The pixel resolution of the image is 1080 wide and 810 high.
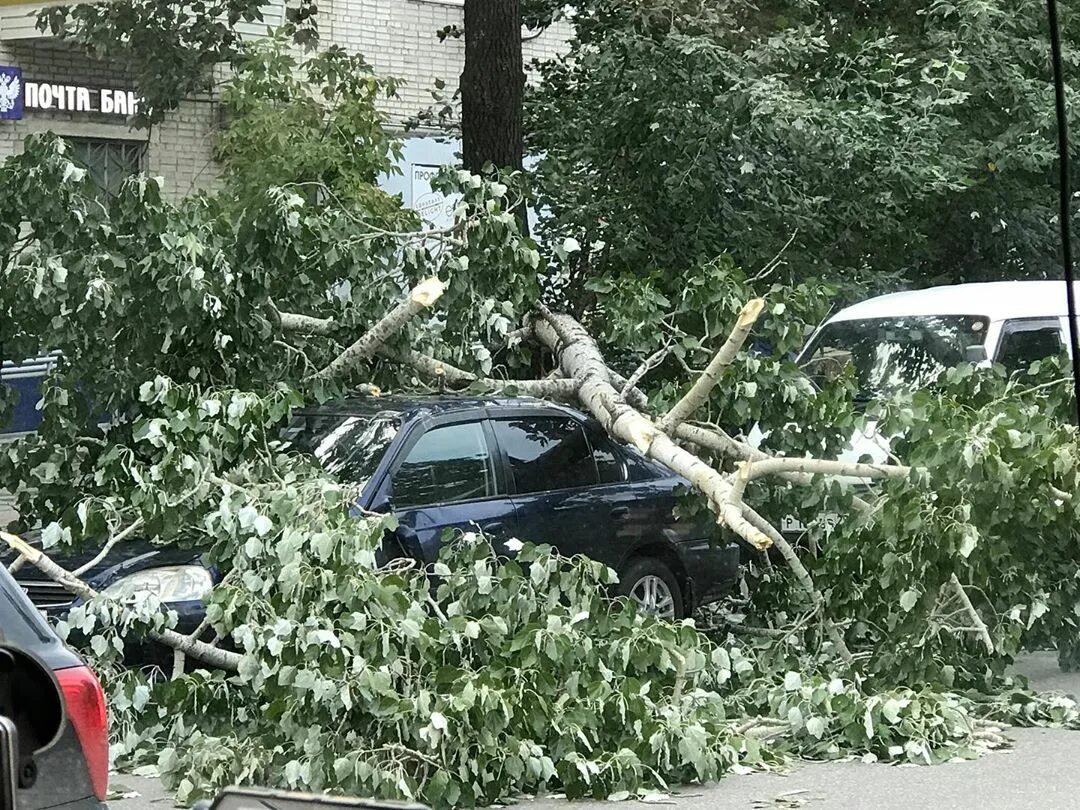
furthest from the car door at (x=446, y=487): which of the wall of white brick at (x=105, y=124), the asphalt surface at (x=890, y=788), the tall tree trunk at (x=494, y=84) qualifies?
the wall of white brick at (x=105, y=124)

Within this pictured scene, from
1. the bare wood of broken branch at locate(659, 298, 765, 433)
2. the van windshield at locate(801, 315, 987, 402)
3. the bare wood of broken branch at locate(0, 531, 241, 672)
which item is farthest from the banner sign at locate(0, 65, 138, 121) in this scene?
the bare wood of broken branch at locate(0, 531, 241, 672)

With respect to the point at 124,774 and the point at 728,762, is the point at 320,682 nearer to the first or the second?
Answer: the point at 124,774

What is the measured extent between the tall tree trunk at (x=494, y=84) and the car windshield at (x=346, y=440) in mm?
3569

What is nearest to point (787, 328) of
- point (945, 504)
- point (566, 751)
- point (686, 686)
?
point (945, 504)

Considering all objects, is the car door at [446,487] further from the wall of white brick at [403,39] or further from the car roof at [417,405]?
the wall of white brick at [403,39]

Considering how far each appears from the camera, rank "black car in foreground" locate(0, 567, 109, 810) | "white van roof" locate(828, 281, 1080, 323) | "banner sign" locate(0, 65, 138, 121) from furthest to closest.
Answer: "banner sign" locate(0, 65, 138, 121) → "white van roof" locate(828, 281, 1080, 323) → "black car in foreground" locate(0, 567, 109, 810)

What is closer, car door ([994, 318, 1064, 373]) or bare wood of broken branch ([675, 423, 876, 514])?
bare wood of broken branch ([675, 423, 876, 514])

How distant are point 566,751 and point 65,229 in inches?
165

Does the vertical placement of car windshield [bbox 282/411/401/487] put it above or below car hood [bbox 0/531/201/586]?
above

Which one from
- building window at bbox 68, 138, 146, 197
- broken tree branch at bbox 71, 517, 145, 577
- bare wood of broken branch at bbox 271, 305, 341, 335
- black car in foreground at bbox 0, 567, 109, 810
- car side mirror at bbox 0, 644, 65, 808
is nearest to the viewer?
car side mirror at bbox 0, 644, 65, 808

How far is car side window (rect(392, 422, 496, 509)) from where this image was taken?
875 cm

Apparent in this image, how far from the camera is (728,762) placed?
24.1 feet

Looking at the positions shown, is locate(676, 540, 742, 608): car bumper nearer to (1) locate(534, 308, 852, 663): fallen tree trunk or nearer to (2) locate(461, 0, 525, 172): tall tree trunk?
(1) locate(534, 308, 852, 663): fallen tree trunk

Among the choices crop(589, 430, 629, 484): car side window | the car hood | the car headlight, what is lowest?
the car headlight
